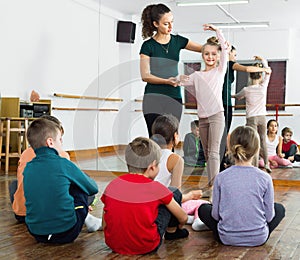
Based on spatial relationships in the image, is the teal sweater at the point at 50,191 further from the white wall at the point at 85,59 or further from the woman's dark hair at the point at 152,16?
the white wall at the point at 85,59

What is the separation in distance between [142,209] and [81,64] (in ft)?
18.1

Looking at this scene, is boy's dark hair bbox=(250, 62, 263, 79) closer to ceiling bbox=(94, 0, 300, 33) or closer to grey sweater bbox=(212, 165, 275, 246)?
ceiling bbox=(94, 0, 300, 33)

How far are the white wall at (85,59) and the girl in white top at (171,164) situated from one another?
1306mm

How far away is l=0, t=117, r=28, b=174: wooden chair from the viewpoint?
6.14m

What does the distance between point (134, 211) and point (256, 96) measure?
3138 mm

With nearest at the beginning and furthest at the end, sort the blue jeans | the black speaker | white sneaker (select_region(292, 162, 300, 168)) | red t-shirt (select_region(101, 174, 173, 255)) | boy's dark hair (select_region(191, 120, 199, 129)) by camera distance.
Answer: red t-shirt (select_region(101, 174, 173, 255)) < the blue jeans < boy's dark hair (select_region(191, 120, 199, 129)) < white sneaker (select_region(292, 162, 300, 168)) < the black speaker

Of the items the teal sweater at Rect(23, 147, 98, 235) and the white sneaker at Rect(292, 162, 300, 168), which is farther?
the white sneaker at Rect(292, 162, 300, 168)

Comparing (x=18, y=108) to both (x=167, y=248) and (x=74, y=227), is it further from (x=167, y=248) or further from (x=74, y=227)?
(x=167, y=248)

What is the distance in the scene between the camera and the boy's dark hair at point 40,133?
8.64 feet

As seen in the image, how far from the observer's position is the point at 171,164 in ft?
9.93

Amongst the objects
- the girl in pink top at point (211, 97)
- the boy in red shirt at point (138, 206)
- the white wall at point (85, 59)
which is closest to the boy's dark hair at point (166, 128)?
the boy in red shirt at point (138, 206)

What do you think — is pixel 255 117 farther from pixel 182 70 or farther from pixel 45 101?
pixel 45 101

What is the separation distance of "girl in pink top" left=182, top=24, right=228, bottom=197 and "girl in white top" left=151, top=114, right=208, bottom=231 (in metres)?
0.74

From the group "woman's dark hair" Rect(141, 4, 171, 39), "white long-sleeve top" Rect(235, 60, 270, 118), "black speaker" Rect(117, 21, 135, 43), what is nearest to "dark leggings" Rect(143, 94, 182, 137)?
"woman's dark hair" Rect(141, 4, 171, 39)
